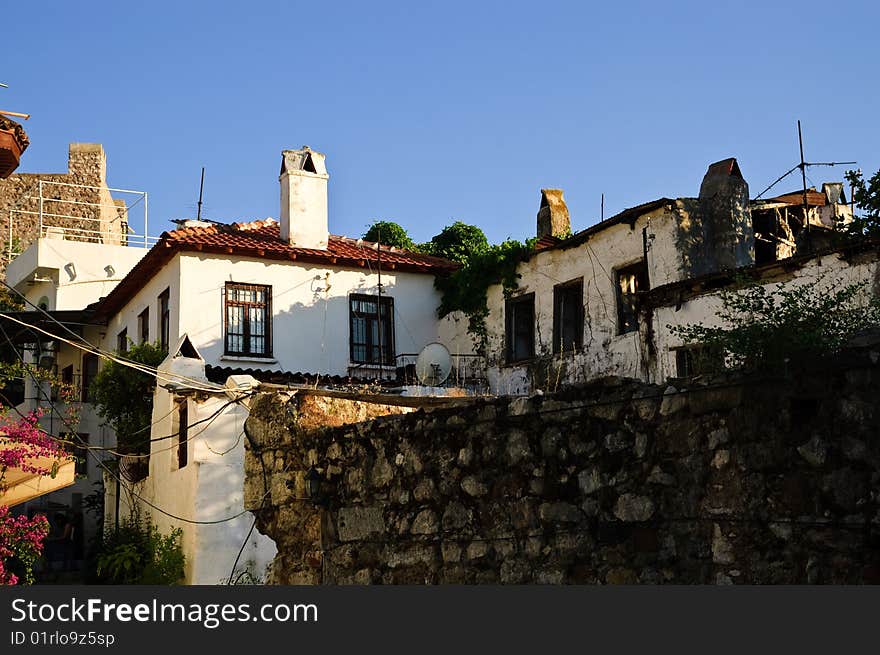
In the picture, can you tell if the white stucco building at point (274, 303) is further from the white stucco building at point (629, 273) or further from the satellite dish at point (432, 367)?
the white stucco building at point (629, 273)

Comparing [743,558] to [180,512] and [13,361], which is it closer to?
[180,512]

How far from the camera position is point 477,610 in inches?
241

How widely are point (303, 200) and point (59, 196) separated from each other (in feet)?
79.2

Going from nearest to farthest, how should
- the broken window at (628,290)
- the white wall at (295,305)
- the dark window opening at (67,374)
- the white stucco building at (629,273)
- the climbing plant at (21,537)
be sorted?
the climbing plant at (21,537) < the white stucco building at (629,273) < the broken window at (628,290) < the white wall at (295,305) < the dark window opening at (67,374)

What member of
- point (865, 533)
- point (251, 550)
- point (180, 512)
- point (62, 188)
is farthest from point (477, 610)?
point (62, 188)

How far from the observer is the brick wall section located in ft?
152

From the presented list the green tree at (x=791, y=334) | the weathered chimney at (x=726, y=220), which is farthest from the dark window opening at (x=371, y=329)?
the green tree at (x=791, y=334)

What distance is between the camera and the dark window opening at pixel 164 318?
25.6 metres

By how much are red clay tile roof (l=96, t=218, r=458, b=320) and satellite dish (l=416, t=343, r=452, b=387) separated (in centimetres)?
396

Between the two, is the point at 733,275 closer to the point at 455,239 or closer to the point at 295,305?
the point at 295,305

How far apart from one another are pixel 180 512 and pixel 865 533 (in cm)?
1675

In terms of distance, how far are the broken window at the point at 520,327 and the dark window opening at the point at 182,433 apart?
7299 mm

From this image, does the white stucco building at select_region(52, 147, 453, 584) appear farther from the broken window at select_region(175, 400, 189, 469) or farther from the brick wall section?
the brick wall section

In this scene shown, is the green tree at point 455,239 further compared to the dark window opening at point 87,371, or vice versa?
the green tree at point 455,239
